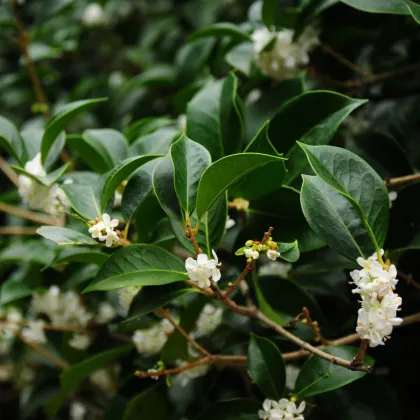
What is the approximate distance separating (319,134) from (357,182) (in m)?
0.14

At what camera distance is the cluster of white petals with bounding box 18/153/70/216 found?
875 millimetres

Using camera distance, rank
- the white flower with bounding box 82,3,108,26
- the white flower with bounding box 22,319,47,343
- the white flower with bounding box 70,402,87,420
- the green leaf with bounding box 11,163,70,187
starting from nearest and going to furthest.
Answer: the green leaf with bounding box 11,163,70,187
the white flower with bounding box 22,319,47,343
the white flower with bounding box 70,402,87,420
the white flower with bounding box 82,3,108,26

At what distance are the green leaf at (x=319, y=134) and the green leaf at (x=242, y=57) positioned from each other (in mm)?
319

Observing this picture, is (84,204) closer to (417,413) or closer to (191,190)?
(191,190)

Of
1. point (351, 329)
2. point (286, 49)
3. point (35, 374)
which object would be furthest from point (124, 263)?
point (35, 374)

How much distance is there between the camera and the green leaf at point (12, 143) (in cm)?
88

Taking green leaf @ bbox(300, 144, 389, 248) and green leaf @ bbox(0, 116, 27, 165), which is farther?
green leaf @ bbox(0, 116, 27, 165)

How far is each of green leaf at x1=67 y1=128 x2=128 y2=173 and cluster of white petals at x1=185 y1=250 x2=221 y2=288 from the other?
1.06 feet

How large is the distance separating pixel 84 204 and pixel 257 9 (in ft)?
2.12

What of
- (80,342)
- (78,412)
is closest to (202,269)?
(80,342)

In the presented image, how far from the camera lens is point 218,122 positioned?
0.88 m

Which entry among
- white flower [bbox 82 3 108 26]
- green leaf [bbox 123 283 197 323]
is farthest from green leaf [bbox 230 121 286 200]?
white flower [bbox 82 3 108 26]

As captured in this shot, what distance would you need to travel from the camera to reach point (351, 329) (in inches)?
36.2

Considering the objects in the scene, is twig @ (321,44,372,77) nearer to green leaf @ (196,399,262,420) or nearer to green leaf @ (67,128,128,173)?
green leaf @ (67,128,128,173)
